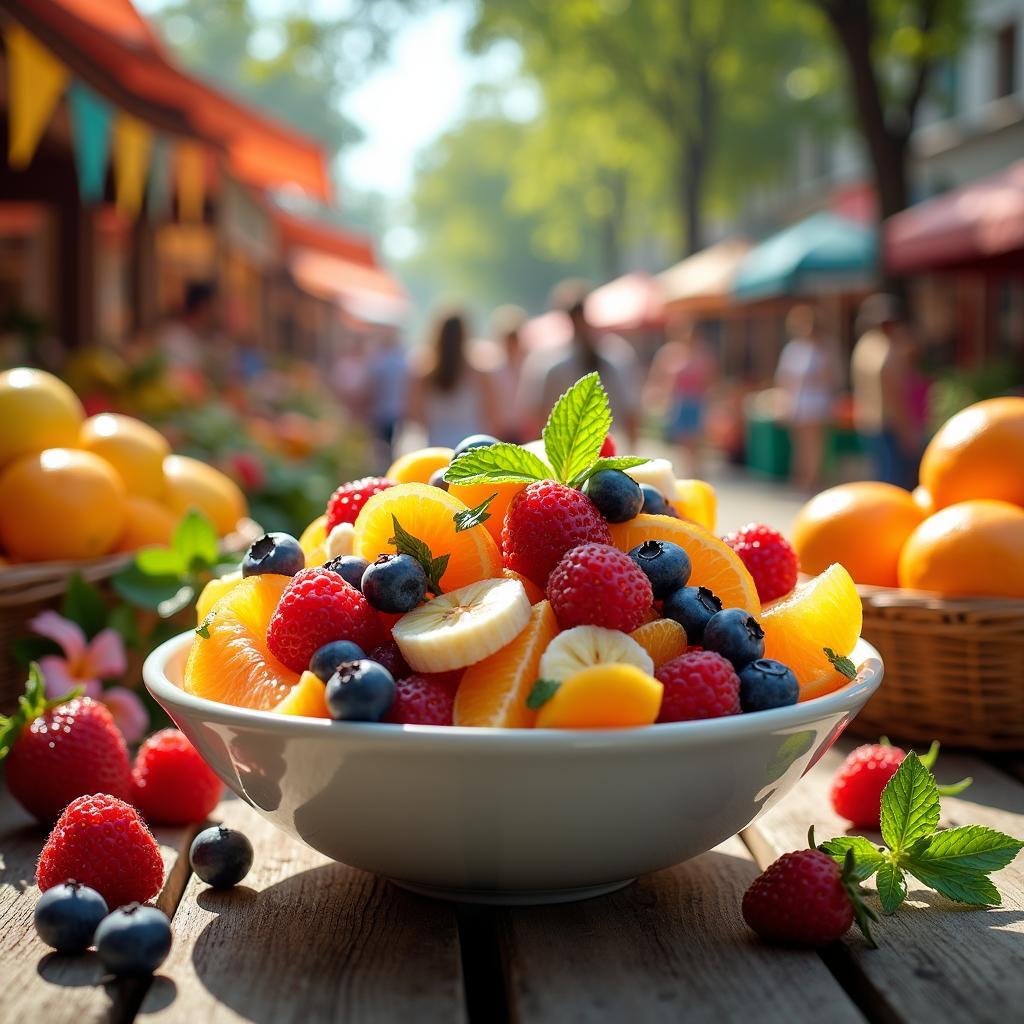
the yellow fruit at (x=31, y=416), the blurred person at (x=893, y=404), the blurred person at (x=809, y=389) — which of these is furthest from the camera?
the blurred person at (x=809, y=389)

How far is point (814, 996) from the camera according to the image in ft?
3.63

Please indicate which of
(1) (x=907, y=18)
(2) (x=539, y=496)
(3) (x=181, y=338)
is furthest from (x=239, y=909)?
(1) (x=907, y=18)

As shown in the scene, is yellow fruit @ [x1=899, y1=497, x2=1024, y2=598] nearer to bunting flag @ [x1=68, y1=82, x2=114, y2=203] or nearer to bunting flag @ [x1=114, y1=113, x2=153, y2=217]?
bunting flag @ [x1=68, y1=82, x2=114, y2=203]

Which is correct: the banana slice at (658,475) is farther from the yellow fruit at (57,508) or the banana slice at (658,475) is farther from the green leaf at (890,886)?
the yellow fruit at (57,508)

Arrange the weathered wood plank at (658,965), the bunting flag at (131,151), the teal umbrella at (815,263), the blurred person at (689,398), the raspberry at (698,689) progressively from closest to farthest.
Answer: the weathered wood plank at (658,965) < the raspberry at (698,689) < the bunting flag at (131,151) < the teal umbrella at (815,263) < the blurred person at (689,398)

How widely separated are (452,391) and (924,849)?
528 centimetres

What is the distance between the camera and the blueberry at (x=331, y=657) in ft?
3.92

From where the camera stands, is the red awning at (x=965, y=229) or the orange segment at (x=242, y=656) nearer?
the orange segment at (x=242, y=656)

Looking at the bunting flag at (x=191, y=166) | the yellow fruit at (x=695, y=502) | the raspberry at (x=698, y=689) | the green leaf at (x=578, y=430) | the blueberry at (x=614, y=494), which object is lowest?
the raspberry at (x=698, y=689)

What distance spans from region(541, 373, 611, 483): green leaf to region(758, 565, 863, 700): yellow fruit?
0.27 m

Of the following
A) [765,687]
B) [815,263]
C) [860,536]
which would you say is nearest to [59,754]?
[765,687]

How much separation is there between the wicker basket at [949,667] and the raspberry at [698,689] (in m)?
0.93

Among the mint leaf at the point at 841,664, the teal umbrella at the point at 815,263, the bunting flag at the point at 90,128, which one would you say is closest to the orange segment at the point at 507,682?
the mint leaf at the point at 841,664

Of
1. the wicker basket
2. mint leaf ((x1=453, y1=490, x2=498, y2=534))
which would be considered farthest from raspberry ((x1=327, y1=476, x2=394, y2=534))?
the wicker basket
